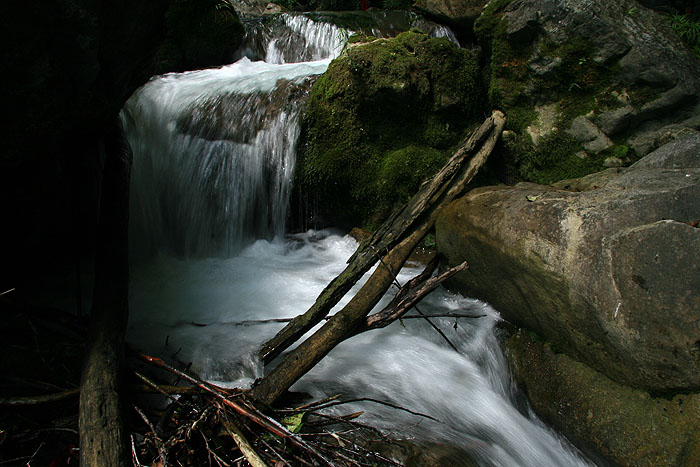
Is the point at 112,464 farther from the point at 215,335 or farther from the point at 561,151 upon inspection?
the point at 561,151

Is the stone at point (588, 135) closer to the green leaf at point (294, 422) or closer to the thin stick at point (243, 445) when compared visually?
the green leaf at point (294, 422)

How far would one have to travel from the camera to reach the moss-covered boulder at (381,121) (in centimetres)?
511

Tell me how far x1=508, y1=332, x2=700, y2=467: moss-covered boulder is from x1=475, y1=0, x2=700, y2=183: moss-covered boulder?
281cm

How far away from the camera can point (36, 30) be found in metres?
1.77

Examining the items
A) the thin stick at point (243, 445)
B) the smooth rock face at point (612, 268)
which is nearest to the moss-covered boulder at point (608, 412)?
the smooth rock face at point (612, 268)

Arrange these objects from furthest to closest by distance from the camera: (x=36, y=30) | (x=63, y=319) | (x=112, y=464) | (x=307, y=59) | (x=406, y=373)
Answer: (x=307, y=59) → (x=406, y=373) → (x=63, y=319) → (x=36, y=30) → (x=112, y=464)

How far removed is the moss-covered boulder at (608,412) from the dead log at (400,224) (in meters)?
1.51

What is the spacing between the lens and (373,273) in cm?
329

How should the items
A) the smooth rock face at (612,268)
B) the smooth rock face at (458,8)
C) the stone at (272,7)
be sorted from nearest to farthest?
the smooth rock face at (612,268) → the smooth rock face at (458,8) → the stone at (272,7)

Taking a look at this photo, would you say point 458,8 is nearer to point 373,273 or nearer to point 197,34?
point 197,34

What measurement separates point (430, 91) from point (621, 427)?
424 centimetres

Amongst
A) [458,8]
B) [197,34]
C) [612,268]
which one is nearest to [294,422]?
[612,268]

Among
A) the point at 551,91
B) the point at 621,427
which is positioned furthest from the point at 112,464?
the point at 551,91

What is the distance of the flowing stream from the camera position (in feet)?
8.98
